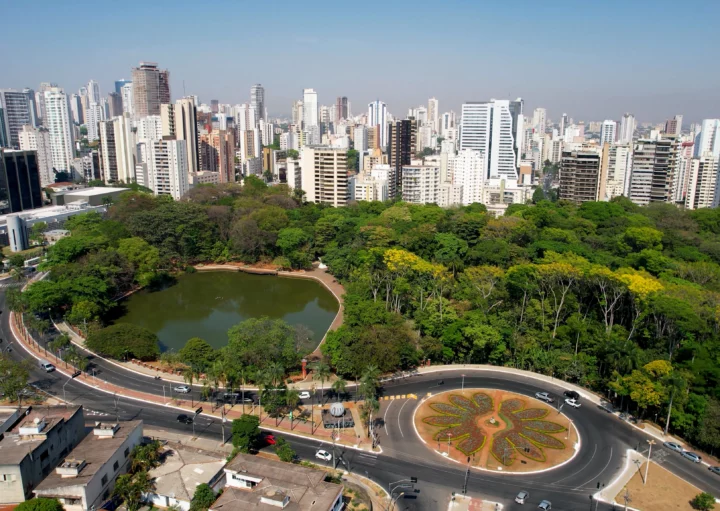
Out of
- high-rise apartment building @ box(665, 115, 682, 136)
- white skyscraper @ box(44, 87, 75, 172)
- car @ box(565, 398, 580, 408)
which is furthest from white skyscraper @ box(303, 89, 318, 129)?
car @ box(565, 398, 580, 408)

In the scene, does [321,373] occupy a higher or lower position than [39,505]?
higher

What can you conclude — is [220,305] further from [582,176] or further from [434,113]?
[434,113]

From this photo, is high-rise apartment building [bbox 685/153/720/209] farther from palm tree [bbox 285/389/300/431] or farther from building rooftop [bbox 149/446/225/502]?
building rooftop [bbox 149/446/225/502]

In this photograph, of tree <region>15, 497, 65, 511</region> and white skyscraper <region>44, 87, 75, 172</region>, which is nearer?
tree <region>15, 497, 65, 511</region>

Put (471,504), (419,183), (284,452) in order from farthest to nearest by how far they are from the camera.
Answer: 1. (419,183)
2. (284,452)
3. (471,504)

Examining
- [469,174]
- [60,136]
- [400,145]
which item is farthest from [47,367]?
[60,136]

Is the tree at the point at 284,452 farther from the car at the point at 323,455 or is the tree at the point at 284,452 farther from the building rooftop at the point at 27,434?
the building rooftop at the point at 27,434

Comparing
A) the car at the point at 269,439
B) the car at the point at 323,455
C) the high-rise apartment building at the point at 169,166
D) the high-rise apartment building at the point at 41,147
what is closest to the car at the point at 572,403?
the car at the point at 323,455
